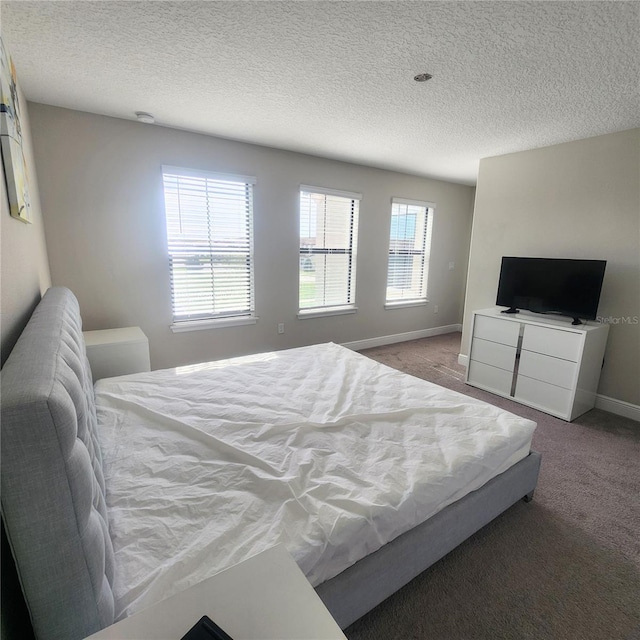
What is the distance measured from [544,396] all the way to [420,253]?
2.84 metres

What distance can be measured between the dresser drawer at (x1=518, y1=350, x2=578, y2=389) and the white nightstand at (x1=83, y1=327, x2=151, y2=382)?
3338 millimetres

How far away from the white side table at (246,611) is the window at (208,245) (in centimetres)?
291

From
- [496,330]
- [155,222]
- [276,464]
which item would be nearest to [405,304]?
[496,330]

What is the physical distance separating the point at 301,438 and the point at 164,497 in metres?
0.61

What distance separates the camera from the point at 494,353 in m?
3.36

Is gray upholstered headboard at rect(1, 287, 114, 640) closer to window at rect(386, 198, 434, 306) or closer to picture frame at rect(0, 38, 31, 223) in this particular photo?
picture frame at rect(0, 38, 31, 223)

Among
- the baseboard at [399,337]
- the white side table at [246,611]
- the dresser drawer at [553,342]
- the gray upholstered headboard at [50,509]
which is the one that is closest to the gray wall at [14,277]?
the gray upholstered headboard at [50,509]

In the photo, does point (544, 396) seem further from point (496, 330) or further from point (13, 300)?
point (13, 300)

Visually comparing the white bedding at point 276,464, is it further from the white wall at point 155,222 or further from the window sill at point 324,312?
the window sill at point 324,312

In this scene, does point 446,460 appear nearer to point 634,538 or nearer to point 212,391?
point 634,538

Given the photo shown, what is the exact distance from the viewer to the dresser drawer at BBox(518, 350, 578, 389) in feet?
9.28

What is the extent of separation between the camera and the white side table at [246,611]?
2.11ft

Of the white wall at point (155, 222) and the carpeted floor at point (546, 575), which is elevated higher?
the white wall at point (155, 222)

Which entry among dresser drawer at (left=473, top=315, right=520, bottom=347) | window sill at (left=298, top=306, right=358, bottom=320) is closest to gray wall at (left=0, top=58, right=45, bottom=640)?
window sill at (left=298, top=306, right=358, bottom=320)
